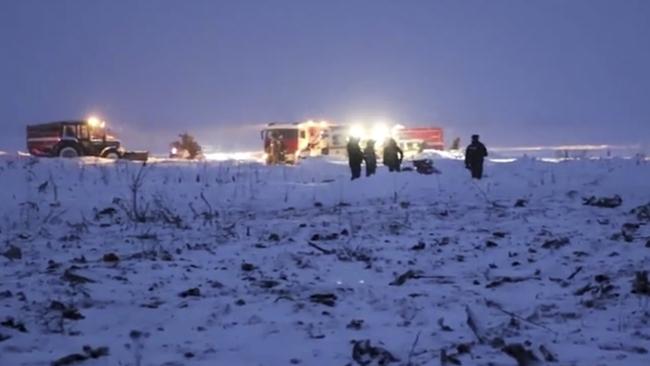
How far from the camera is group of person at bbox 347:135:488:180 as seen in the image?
2048 centimetres

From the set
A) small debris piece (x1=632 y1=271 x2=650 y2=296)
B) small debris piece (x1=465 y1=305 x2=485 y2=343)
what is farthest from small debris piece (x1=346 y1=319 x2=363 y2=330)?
small debris piece (x1=632 y1=271 x2=650 y2=296)

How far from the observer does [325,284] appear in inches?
263

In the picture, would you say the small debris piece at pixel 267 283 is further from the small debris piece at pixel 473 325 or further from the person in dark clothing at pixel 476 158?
the person in dark clothing at pixel 476 158

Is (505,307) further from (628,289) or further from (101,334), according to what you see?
(101,334)

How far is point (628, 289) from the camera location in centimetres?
609

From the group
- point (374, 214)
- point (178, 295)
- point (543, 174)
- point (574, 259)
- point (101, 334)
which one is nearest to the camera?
point (101, 334)

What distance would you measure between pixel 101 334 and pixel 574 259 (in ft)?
16.2

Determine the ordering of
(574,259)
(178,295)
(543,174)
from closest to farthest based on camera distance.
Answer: (178,295), (574,259), (543,174)

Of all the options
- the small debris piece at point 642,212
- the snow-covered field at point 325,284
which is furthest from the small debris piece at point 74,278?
the small debris piece at point 642,212

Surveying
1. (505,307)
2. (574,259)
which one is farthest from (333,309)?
(574,259)

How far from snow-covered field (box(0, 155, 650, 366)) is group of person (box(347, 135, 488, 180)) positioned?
248 inches

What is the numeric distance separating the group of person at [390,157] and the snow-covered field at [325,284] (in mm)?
6311

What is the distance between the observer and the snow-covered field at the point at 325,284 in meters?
4.66

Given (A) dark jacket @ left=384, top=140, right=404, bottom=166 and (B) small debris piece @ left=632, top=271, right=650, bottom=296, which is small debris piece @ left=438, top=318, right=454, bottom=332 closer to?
(B) small debris piece @ left=632, top=271, right=650, bottom=296
